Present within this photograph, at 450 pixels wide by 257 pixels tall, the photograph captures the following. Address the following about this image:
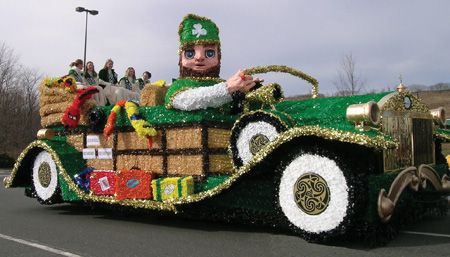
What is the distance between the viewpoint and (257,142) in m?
5.14

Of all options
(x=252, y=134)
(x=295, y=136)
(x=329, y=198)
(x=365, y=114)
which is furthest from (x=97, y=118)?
(x=365, y=114)

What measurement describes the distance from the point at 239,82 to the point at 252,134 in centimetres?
59

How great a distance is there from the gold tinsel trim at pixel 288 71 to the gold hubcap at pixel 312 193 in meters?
1.83

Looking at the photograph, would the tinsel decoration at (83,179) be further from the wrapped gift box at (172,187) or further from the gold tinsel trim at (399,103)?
the gold tinsel trim at (399,103)

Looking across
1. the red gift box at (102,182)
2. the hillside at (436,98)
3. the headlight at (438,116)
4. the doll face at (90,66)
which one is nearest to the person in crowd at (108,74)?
the doll face at (90,66)

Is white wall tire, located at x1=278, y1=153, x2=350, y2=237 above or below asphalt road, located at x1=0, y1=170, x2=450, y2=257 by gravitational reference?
above

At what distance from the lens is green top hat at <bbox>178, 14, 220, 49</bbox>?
5910mm

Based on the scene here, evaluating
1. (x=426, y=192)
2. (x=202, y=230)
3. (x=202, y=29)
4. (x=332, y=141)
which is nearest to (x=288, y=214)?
(x=332, y=141)

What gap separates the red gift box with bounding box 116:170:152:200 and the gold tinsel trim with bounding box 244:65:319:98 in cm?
181

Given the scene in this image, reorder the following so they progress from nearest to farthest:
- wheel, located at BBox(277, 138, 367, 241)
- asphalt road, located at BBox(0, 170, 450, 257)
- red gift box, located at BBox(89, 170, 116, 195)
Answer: wheel, located at BBox(277, 138, 367, 241), asphalt road, located at BBox(0, 170, 450, 257), red gift box, located at BBox(89, 170, 116, 195)

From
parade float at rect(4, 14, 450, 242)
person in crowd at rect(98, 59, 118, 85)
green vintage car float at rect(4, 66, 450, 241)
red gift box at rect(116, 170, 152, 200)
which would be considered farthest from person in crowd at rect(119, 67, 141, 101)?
red gift box at rect(116, 170, 152, 200)

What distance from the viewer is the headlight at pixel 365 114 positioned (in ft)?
14.3

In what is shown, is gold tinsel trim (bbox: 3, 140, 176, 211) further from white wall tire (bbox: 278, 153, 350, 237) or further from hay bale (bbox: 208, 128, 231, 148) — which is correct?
white wall tire (bbox: 278, 153, 350, 237)

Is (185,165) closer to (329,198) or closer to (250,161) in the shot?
(250,161)
